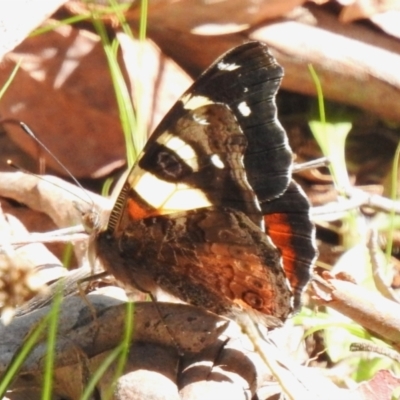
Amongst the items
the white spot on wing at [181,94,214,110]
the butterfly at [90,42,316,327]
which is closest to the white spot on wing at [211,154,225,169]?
the butterfly at [90,42,316,327]

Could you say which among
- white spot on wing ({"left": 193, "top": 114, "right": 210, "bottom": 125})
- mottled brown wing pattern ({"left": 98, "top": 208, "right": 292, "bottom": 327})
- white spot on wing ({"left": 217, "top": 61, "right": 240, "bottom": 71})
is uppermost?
white spot on wing ({"left": 217, "top": 61, "right": 240, "bottom": 71})

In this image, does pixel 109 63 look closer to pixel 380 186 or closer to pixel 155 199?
pixel 155 199

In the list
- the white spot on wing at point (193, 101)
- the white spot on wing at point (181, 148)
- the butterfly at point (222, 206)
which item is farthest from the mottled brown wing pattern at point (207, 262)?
the white spot on wing at point (193, 101)

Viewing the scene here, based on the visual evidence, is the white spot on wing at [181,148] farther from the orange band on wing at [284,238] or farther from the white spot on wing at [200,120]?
the orange band on wing at [284,238]

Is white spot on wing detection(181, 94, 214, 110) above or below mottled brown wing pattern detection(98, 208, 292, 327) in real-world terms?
above

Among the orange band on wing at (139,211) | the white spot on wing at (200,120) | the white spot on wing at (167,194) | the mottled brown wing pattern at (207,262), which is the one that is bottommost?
the mottled brown wing pattern at (207,262)

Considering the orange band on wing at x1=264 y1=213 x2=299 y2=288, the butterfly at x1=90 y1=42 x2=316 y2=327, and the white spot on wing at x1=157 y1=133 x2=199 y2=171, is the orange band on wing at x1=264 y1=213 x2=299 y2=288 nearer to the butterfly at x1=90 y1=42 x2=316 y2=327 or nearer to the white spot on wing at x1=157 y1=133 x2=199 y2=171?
the butterfly at x1=90 y1=42 x2=316 y2=327
